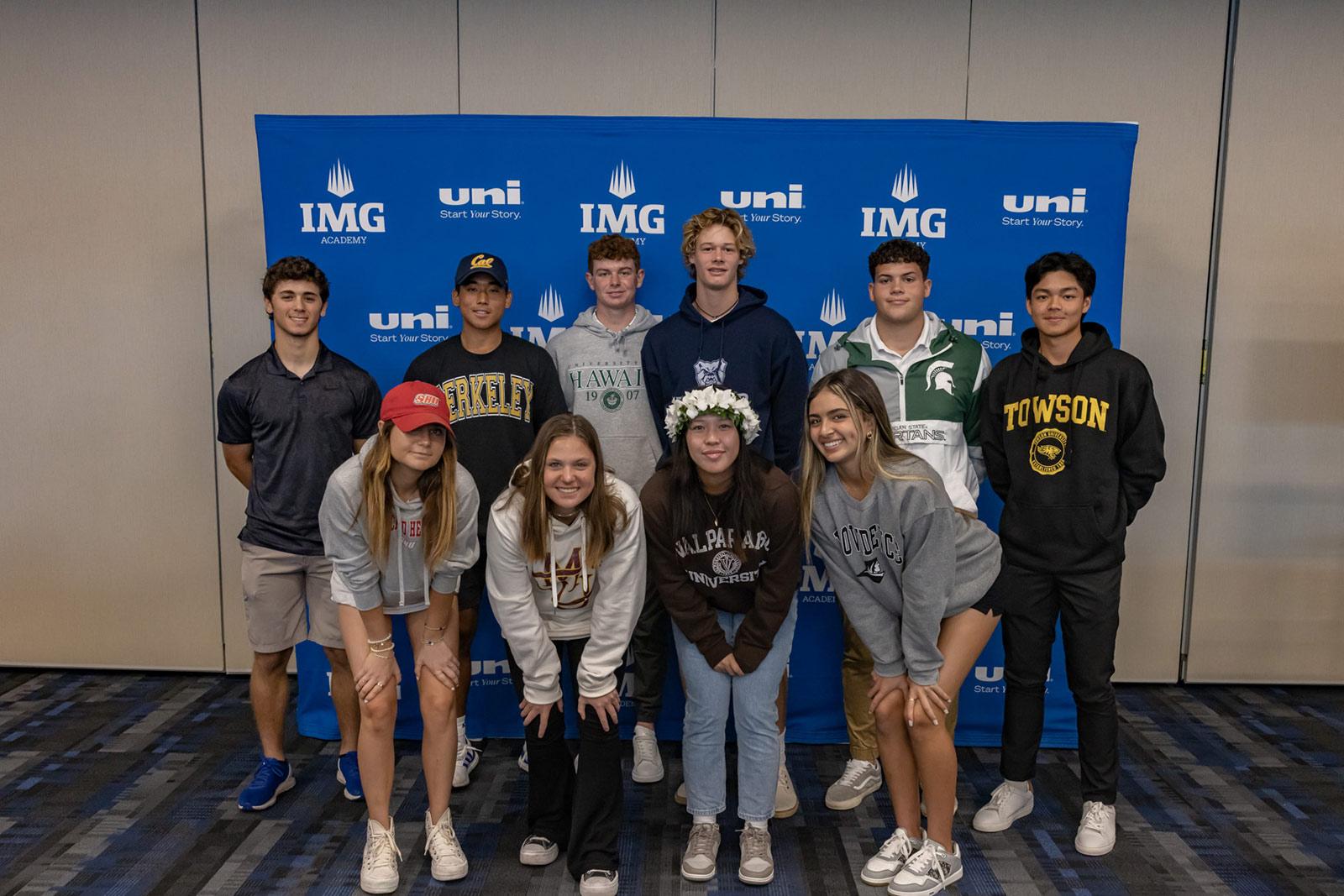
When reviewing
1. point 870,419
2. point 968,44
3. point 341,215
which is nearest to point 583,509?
point 870,419

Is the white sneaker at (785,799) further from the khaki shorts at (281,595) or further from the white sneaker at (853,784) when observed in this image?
the khaki shorts at (281,595)

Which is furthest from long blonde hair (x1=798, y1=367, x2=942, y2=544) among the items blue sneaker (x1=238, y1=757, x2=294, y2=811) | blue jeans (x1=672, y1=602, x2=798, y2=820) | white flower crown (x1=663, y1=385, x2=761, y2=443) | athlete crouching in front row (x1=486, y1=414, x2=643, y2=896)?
blue sneaker (x1=238, y1=757, x2=294, y2=811)

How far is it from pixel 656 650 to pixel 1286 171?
3067 millimetres

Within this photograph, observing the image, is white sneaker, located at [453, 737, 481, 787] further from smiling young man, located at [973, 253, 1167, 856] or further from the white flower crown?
smiling young man, located at [973, 253, 1167, 856]

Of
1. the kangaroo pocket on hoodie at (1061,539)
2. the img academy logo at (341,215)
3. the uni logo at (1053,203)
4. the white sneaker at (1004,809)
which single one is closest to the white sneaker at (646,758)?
the white sneaker at (1004,809)

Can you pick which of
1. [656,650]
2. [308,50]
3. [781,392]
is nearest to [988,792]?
[656,650]

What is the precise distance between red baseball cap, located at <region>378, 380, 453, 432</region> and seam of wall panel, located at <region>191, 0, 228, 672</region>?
1.81 meters

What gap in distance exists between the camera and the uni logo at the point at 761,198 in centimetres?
310

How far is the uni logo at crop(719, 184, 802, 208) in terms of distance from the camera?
310 cm

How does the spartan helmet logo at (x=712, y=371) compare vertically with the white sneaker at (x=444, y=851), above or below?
above

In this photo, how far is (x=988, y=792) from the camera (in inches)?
112

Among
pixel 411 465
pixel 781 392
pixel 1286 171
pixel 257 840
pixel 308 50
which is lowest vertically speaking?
pixel 257 840

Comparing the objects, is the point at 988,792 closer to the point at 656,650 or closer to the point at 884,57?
the point at 656,650

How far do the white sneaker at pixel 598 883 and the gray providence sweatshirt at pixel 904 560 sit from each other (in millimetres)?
857
